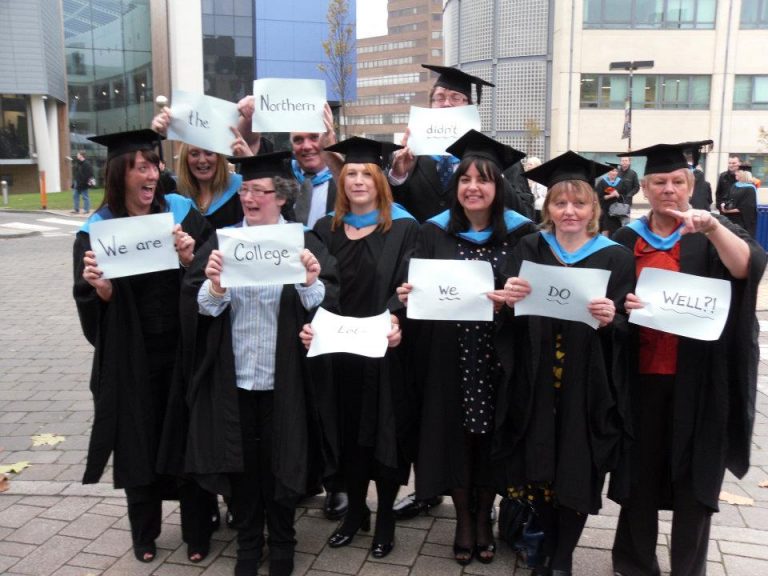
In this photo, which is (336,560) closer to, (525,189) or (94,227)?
(94,227)

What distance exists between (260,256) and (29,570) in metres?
2.13

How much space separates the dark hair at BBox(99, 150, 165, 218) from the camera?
3551mm

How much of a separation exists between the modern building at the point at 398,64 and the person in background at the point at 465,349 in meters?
119

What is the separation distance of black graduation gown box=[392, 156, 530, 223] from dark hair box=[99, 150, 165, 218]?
166 cm

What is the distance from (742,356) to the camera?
3.11m

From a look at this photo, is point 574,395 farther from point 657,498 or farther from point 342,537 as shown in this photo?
point 342,537

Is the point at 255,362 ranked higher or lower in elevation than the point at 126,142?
lower

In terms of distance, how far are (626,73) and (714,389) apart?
36646mm

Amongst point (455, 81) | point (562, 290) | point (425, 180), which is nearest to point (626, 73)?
point (455, 81)

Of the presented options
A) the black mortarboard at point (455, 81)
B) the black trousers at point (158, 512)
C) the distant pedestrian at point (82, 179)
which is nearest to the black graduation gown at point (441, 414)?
the black trousers at point (158, 512)

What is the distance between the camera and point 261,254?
3.29m

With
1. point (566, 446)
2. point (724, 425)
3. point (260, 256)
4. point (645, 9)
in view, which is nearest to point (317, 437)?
point (260, 256)

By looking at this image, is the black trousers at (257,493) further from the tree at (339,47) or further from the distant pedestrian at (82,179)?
the tree at (339,47)

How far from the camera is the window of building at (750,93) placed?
118 ft
